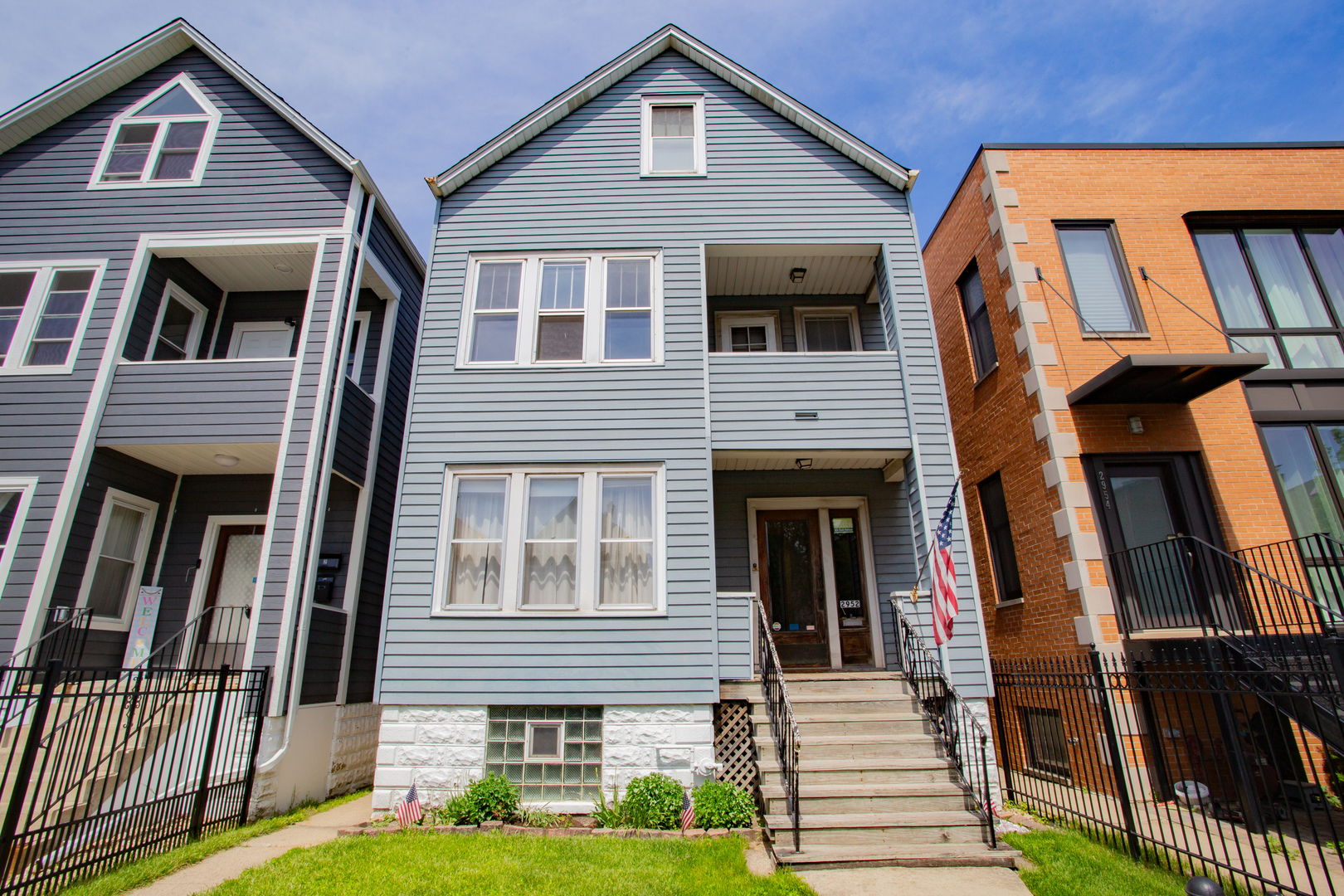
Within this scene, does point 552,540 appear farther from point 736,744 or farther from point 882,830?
point 882,830

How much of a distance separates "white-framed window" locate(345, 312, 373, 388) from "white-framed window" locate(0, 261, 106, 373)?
11.3 feet

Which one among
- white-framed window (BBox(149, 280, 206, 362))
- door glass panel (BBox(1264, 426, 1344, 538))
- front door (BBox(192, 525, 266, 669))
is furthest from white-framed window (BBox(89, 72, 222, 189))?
door glass panel (BBox(1264, 426, 1344, 538))

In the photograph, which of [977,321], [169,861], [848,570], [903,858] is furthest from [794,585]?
[169,861]

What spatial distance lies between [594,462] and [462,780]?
404 centimetres

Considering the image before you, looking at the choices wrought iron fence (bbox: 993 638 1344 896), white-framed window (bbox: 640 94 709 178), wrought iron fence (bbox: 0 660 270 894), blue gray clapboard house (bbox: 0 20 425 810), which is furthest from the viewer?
white-framed window (bbox: 640 94 709 178)

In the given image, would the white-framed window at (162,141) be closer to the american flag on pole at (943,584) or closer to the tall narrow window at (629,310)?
the tall narrow window at (629,310)

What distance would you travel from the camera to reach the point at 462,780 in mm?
8031

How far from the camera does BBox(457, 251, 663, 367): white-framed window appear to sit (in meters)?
9.75

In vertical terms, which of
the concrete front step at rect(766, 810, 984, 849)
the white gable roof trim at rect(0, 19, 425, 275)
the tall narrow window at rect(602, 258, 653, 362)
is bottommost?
the concrete front step at rect(766, 810, 984, 849)

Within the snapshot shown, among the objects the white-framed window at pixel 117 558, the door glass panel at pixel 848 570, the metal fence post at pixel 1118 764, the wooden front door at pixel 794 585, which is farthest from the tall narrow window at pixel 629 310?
the white-framed window at pixel 117 558

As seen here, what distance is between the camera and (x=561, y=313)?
9906 mm

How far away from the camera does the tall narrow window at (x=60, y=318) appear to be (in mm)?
9984

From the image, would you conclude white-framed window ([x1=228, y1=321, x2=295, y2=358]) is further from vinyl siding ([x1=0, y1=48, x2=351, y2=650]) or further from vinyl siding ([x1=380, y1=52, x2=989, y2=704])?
vinyl siding ([x1=380, y1=52, x2=989, y2=704])

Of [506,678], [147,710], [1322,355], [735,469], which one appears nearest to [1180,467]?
[1322,355]
